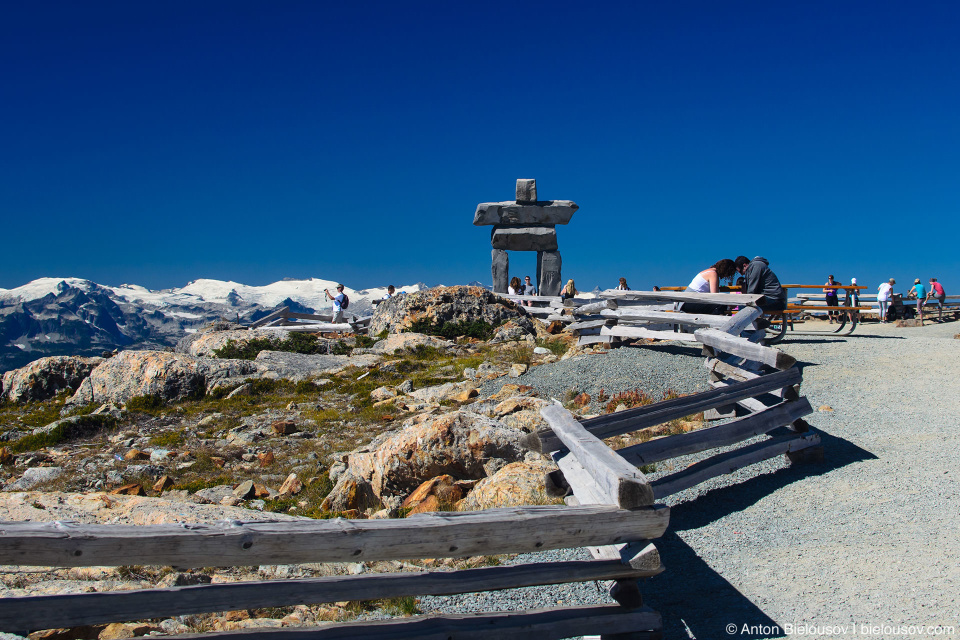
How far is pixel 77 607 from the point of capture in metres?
2.92

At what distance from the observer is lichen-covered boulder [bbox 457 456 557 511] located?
5629 millimetres

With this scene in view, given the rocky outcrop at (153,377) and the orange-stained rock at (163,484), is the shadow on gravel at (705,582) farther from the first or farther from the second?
the rocky outcrop at (153,377)

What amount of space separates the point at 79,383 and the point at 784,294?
1711 centimetres

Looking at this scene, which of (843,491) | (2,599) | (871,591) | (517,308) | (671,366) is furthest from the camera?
(517,308)

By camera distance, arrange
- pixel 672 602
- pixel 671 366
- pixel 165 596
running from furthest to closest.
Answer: pixel 671 366 < pixel 672 602 < pixel 165 596

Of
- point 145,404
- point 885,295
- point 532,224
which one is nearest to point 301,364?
point 145,404

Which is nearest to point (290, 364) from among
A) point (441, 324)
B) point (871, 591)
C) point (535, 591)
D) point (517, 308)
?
point (441, 324)

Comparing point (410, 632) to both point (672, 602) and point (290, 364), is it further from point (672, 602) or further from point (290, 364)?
Result: point (290, 364)

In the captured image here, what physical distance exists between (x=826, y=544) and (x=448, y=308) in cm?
1441

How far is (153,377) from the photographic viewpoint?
13.1 meters

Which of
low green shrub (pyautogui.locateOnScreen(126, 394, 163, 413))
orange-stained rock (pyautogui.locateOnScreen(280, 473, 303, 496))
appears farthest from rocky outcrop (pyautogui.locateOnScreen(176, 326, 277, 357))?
orange-stained rock (pyautogui.locateOnScreen(280, 473, 303, 496))

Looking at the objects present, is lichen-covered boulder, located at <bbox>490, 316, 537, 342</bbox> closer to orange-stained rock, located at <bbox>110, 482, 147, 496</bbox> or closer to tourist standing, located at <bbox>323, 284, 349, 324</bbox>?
tourist standing, located at <bbox>323, 284, 349, 324</bbox>

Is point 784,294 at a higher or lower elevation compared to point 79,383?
higher

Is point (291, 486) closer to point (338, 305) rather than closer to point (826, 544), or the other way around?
point (826, 544)
